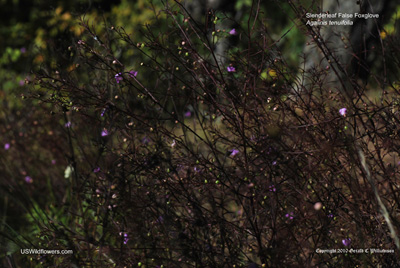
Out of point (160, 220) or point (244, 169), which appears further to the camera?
point (160, 220)

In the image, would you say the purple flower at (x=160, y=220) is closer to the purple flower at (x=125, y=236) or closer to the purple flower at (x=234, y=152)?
the purple flower at (x=125, y=236)

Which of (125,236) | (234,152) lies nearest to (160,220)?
(125,236)

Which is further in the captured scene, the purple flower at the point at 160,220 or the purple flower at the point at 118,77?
the purple flower at the point at 160,220

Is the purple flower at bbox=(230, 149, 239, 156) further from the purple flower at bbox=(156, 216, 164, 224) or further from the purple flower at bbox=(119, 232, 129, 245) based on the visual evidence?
the purple flower at bbox=(119, 232, 129, 245)

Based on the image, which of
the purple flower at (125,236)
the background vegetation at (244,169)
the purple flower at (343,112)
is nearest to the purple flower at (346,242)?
the background vegetation at (244,169)

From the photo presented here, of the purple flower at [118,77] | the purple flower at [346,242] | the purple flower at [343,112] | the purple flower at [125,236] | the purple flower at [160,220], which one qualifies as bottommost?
the purple flower at [346,242]

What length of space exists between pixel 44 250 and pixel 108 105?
0.82 m

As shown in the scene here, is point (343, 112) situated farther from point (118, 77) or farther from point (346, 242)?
point (118, 77)

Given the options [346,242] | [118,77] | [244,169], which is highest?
[118,77]

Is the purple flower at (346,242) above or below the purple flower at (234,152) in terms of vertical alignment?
below

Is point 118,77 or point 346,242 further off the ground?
point 118,77

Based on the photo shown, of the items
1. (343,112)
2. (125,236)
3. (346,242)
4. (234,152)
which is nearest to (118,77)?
(234,152)

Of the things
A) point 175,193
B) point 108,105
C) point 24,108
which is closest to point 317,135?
point 175,193

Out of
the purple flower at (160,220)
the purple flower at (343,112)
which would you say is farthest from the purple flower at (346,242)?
the purple flower at (160,220)
